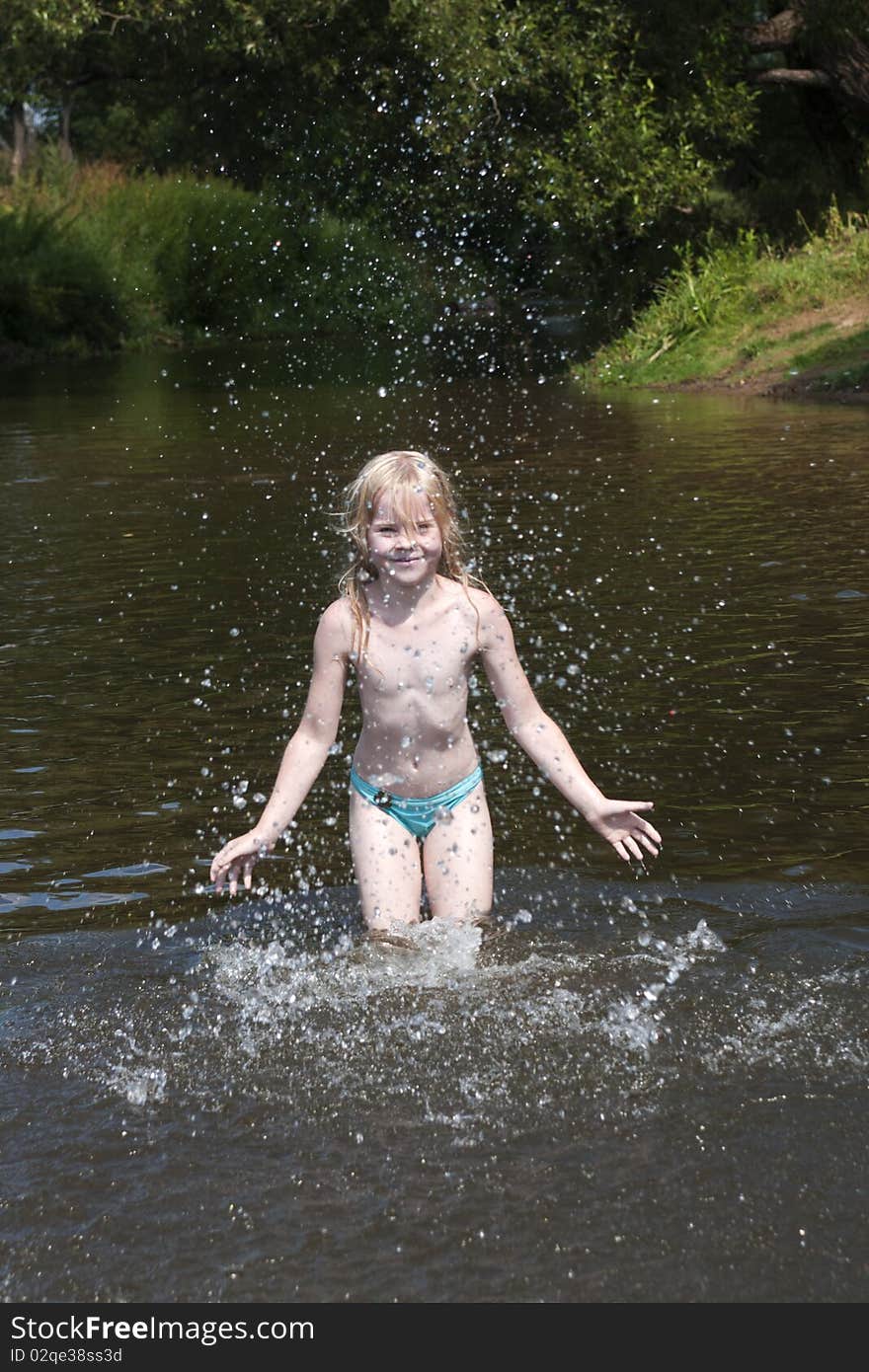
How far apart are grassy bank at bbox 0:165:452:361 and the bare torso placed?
25989 mm

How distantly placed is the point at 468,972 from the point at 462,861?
0.42m

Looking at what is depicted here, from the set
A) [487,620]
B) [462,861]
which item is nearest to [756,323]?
[487,620]

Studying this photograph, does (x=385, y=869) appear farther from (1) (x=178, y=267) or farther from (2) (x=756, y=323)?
(1) (x=178, y=267)

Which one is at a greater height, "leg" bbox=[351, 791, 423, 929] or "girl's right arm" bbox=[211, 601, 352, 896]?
"girl's right arm" bbox=[211, 601, 352, 896]

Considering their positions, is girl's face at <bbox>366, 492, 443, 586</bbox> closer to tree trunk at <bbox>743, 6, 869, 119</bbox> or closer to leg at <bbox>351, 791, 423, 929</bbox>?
leg at <bbox>351, 791, 423, 929</bbox>

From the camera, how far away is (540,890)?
5.97 meters

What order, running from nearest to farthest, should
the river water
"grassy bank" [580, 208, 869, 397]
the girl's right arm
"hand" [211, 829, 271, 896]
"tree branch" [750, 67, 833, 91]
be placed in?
1. the river water
2. "hand" [211, 829, 271, 896]
3. the girl's right arm
4. "grassy bank" [580, 208, 869, 397]
5. "tree branch" [750, 67, 833, 91]

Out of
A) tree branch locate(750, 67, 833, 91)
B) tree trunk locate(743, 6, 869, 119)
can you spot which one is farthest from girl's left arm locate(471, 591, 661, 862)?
tree branch locate(750, 67, 833, 91)

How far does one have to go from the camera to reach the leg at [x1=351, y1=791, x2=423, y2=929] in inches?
215

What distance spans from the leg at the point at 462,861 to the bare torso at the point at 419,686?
116 millimetres

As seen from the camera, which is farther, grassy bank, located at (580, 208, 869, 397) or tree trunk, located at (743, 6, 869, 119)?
tree trunk, located at (743, 6, 869, 119)

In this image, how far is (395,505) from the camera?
17.4 feet

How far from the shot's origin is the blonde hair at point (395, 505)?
5297 mm

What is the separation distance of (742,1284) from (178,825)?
A: 359 cm
